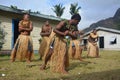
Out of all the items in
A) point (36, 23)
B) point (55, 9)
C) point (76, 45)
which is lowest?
point (76, 45)

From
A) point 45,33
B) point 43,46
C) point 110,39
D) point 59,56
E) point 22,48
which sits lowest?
point 59,56

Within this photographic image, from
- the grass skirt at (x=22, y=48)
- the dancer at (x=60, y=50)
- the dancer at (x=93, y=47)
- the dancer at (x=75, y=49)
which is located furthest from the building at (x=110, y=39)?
the dancer at (x=60, y=50)

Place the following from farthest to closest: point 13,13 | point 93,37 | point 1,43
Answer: point 13,13 < point 1,43 < point 93,37

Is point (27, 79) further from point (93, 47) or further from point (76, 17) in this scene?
point (93, 47)

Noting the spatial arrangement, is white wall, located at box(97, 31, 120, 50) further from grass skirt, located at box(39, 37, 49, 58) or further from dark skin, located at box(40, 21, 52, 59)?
dark skin, located at box(40, 21, 52, 59)

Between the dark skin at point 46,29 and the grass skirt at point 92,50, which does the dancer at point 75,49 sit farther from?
the grass skirt at point 92,50

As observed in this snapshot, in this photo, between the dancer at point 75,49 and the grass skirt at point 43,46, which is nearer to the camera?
the dancer at point 75,49

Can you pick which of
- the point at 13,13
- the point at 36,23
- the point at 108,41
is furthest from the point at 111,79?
the point at 108,41

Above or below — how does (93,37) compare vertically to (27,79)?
above

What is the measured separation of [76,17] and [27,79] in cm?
278

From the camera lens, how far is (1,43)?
62.1 feet

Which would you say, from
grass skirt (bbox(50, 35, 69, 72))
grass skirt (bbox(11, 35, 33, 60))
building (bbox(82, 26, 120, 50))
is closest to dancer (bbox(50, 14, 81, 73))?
grass skirt (bbox(50, 35, 69, 72))

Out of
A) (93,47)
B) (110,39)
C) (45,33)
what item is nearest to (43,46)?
(45,33)

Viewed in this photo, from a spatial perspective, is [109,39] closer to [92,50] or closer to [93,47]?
[93,47]
